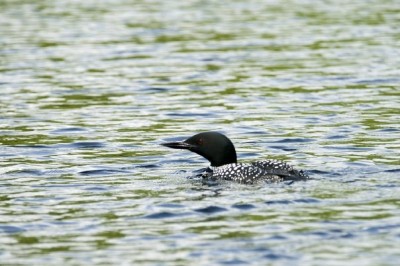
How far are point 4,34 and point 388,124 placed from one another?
11.6 meters

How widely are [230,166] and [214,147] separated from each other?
0.67 metres

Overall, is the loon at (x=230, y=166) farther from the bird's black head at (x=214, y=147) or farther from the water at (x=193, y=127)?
the water at (x=193, y=127)

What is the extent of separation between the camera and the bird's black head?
12.2m

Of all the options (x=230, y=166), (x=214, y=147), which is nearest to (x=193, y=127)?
(x=214, y=147)

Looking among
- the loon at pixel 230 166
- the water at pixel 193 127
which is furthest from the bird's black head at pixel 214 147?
the water at pixel 193 127

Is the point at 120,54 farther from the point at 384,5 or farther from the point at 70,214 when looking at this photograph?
the point at 70,214

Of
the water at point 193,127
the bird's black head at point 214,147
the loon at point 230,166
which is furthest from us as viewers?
the bird's black head at point 214,147

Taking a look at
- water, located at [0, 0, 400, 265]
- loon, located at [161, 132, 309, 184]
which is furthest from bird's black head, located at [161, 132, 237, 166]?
water, located at [0, 0, 400, 265]

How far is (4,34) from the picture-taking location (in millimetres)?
24469

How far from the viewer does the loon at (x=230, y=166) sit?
37.3 feet

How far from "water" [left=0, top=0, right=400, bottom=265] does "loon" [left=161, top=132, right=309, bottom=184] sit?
167 millimetres

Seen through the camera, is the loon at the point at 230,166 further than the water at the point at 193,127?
Yes

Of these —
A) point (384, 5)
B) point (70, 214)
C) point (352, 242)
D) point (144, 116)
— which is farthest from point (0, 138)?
point (384, 5)

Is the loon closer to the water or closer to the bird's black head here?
the bird's black head
